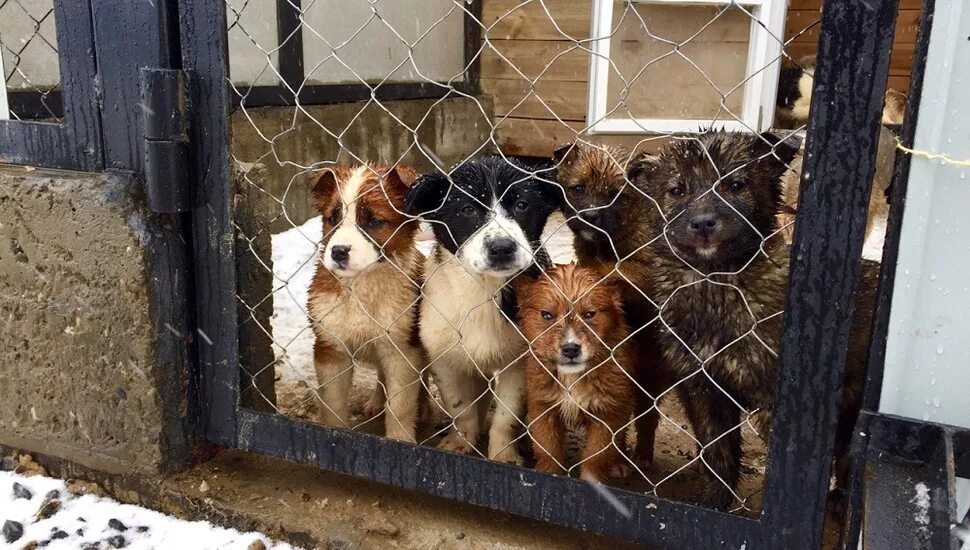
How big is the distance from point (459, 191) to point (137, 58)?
101cm

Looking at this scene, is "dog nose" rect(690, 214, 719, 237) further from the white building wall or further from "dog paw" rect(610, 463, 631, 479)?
"dog paw" rect(610, 463, 631, 479)

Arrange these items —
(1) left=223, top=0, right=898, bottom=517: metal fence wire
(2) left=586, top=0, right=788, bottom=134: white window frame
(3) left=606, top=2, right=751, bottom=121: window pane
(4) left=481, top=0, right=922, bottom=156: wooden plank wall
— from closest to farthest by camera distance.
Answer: (1) left=223, top=0, right=898, bottom=517: metal fence wire
(2) left=586, top=0, right=788, bottom=134: white window frame
(3) left=606, top=2, right=751, bottom=121: window pane
(4) left=481, top=0, right=922, bottom=156: wooden plank wall

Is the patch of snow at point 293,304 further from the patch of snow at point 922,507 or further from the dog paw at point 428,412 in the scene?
the patch of snow at point 922,507

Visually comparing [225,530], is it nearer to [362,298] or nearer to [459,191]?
[362,298]

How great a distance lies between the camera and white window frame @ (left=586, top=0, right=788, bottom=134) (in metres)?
5.93

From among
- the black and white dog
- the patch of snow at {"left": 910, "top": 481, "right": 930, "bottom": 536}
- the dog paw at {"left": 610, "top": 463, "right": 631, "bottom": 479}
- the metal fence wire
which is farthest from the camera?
the dog paw at {"left": 610, "top": 463, "right": 631, "bottom": 479}

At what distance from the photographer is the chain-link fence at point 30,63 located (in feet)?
13.6

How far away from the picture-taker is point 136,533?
2334 millimetres

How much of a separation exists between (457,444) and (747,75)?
14.9 feet

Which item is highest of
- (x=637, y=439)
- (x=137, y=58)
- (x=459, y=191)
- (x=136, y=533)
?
(x=137, y=58)

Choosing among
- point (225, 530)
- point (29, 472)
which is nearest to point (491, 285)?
point (225, 530)

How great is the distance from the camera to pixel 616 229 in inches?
104

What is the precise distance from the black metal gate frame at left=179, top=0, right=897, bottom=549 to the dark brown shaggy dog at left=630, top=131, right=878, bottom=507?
243mm

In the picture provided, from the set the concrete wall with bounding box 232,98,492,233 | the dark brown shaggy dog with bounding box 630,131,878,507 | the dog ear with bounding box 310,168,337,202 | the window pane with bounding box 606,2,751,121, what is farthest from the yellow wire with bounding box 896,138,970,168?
the window pane with bounding box 606,2,751,121
